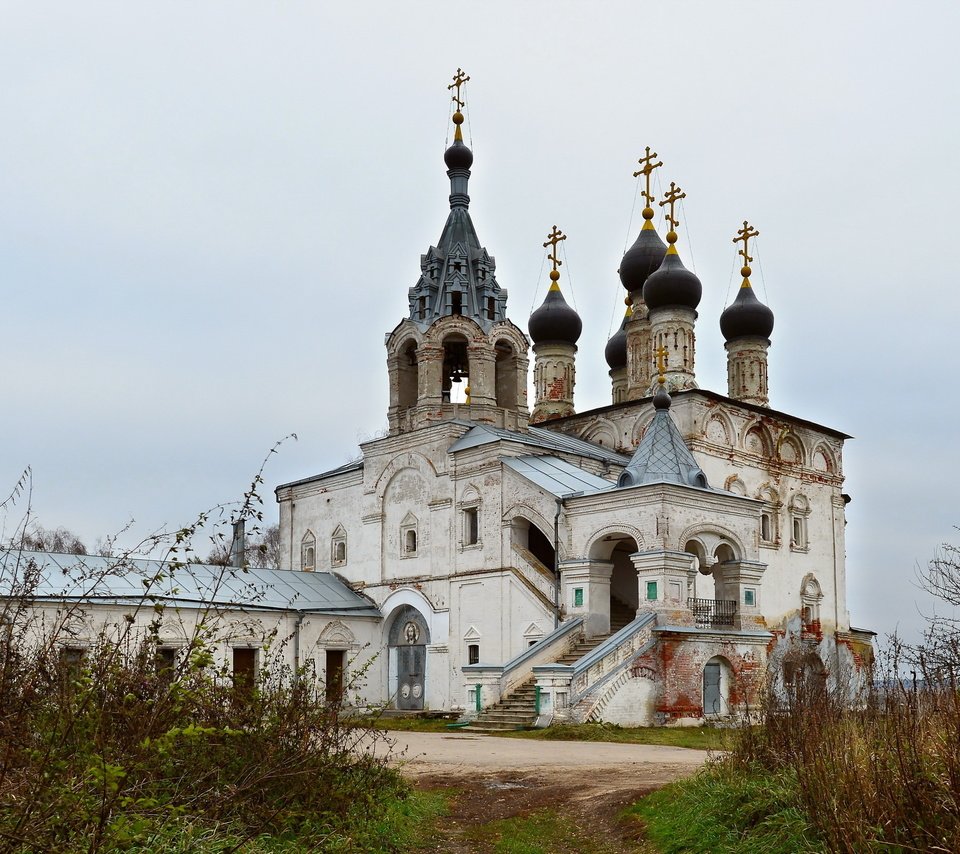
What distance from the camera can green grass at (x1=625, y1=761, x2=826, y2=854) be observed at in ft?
19.4

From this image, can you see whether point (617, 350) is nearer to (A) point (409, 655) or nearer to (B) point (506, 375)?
(B) point (506, 375)

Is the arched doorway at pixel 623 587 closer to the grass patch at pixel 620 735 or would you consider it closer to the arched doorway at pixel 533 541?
the arched doorway at pixel 533 541

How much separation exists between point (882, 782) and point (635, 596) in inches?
619

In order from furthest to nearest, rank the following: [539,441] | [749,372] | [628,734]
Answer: [749,372]
[539,441]
[628,734]

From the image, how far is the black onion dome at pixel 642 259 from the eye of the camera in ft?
90.1

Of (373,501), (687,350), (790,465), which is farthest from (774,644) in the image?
(373,501)

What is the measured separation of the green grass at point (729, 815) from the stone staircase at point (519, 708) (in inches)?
297

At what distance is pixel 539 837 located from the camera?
24.7 ft

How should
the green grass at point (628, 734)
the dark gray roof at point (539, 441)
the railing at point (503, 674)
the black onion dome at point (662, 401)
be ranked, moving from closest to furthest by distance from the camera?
the green grass at point (628, 734)
the railing at point (503, 674)
the black onion dome at point (662, 401)
the dark gray roof at point (539, 441)

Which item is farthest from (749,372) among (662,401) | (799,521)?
(662,401)

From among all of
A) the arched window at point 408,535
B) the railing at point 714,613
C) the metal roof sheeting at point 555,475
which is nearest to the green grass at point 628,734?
the railing at point 714,613

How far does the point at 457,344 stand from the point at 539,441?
9.14 feet

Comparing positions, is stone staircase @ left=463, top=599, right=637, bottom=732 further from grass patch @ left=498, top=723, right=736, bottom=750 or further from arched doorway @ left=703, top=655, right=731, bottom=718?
arched doorway @ left=703, top=655, right=731, bottom=718

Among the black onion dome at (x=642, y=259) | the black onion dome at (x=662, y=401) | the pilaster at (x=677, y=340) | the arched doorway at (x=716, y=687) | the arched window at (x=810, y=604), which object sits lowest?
the arched doorway at (x=716, y=687)
